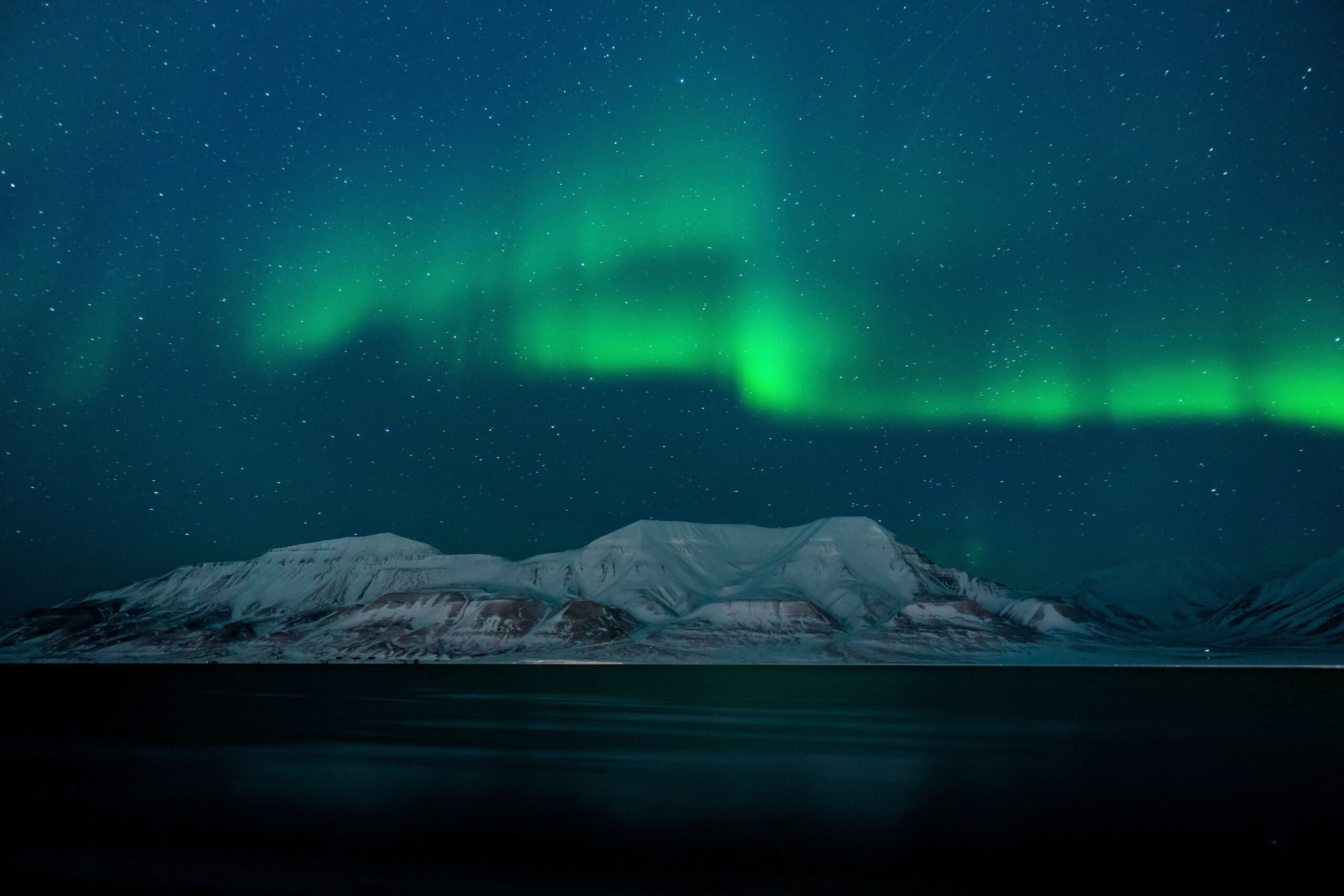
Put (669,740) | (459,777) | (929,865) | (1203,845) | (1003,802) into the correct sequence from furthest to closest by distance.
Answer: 1. (669,740)
2. (459,777)
3. (1003,802)
4. (1203,845)
5. (929,865)

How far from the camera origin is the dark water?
1992 cm

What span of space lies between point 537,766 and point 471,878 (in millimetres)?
18586

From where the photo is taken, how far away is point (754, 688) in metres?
122

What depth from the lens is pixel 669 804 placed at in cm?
2858

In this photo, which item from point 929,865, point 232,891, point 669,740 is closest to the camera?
point 232,891

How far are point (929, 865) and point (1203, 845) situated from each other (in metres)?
7.38

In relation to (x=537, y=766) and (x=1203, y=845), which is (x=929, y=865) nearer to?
(x=1203, y=845)

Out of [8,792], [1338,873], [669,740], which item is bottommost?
[669,740]

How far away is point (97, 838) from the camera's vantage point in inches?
923

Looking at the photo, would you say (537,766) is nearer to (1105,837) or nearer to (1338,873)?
(1105,837)

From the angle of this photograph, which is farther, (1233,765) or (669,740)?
(669,740)

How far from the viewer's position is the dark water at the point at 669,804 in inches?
784

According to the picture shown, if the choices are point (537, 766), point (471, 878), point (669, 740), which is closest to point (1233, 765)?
point (669, 740)

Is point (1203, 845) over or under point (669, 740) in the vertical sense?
over
